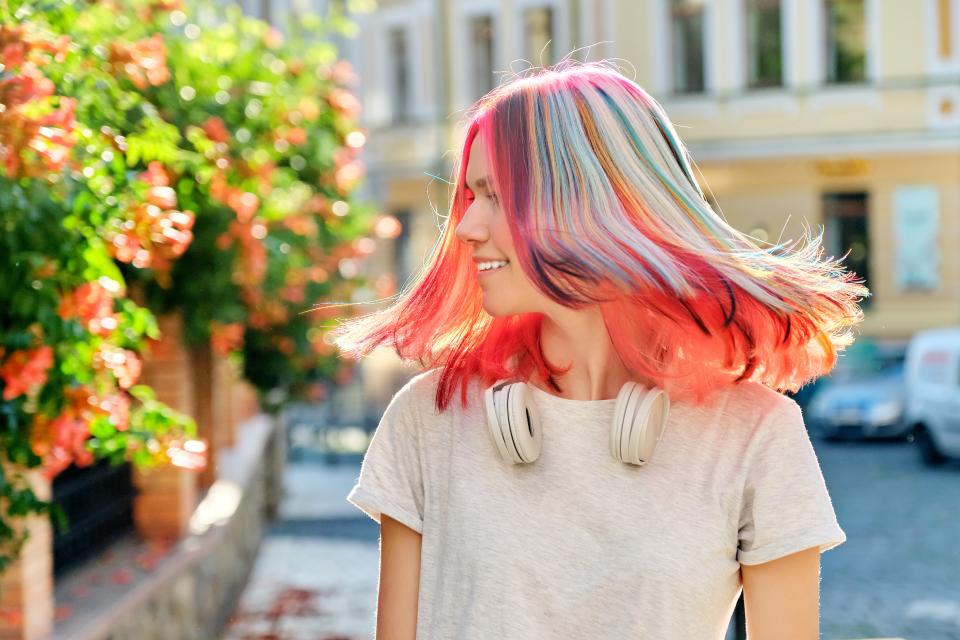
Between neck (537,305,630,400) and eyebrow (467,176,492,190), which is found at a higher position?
eyebrow (467,176,492,190)

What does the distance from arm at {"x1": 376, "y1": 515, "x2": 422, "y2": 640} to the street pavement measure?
6.96m

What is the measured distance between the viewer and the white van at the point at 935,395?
17.7 metres

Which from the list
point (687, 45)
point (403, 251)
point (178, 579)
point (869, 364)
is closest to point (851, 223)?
point (687, 45)

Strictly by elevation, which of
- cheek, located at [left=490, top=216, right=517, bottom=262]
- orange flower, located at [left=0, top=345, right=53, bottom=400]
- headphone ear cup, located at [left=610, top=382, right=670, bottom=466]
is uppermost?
cheek, located at [left=490, top=216, right=517, bottom=262]

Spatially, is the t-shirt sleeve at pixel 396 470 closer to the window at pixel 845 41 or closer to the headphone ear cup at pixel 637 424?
the headphone ear cup at pixel 637 424

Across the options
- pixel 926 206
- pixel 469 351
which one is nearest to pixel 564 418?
pixel 469 351

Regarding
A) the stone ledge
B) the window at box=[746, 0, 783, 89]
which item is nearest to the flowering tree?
the stone ledge

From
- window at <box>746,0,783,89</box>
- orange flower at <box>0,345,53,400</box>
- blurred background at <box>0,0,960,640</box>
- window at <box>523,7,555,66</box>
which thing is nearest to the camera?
orange flower at <box>0,345,53,400</box>

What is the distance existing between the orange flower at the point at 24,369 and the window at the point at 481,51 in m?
26.7

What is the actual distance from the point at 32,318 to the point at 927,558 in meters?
10.0

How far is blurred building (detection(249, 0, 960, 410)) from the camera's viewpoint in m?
25.8

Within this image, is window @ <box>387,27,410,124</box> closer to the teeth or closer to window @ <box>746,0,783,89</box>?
window @ <box>746,0,783,89</box>

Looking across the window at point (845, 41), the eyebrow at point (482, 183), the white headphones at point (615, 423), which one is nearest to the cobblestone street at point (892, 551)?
the white headphones at point (615, 423)

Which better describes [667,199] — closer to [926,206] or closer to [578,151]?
[578,151]
